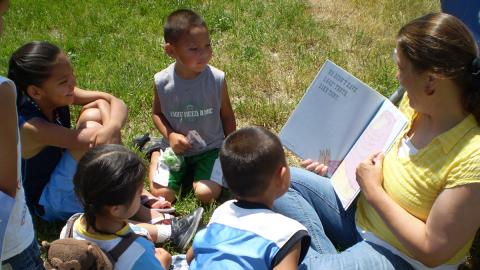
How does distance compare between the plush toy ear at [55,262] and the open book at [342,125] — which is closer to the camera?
the plush toy ear at [55,262]

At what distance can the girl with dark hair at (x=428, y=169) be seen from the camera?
6.86 feet

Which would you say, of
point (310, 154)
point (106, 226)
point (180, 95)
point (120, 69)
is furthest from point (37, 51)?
point (120, 69)

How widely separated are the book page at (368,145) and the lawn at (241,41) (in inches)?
59.8

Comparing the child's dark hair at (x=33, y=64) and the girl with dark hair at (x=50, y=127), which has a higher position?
the child's dark hair at (x=33, y=64)

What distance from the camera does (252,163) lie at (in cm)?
223

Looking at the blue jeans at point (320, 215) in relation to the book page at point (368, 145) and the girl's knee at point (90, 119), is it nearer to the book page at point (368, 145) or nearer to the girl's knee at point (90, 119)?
the book page at point (368, 145)

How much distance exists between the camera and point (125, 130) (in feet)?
14.0

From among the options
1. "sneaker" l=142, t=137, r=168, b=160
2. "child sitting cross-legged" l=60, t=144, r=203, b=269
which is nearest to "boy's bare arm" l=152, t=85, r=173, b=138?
"sneaker" l=142, t=137, r=168, b=160

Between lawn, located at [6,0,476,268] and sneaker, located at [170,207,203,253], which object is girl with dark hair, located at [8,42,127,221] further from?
lawn, located at [6,0,476,268]

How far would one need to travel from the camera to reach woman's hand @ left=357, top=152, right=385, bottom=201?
93.8 inches

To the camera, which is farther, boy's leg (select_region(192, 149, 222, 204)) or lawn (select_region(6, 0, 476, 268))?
lawn (select_region(6, 0, 476, 268))

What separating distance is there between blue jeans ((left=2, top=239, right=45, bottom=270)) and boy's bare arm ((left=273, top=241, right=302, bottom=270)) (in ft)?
3.08

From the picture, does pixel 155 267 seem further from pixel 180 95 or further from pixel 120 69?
pixel 120 69

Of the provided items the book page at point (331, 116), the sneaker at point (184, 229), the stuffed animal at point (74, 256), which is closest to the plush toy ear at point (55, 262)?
the stuffed animal at point (74, 256)
